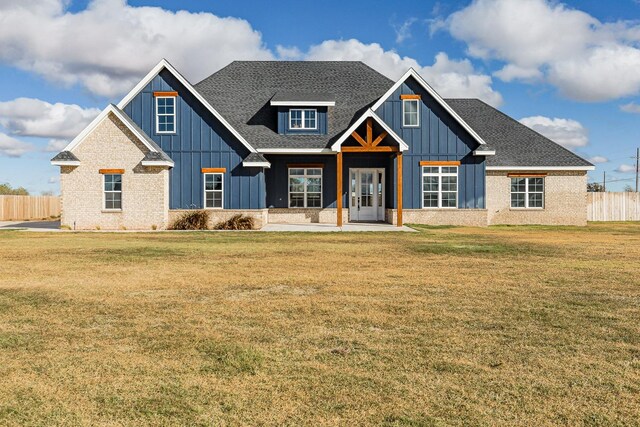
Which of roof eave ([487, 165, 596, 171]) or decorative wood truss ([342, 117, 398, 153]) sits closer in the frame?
decorative wood truss ([342, 117, 398, 153])

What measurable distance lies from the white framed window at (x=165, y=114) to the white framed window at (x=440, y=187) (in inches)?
513

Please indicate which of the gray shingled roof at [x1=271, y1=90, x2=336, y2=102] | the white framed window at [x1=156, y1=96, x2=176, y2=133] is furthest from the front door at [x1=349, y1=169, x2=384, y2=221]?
the white framed window at [x1=156, y1=96, x2=176, y2=133]

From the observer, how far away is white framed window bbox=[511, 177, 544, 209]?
98.3 feet

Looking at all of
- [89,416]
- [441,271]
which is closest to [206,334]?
[89,416]

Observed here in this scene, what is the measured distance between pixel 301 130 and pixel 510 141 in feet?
41.0

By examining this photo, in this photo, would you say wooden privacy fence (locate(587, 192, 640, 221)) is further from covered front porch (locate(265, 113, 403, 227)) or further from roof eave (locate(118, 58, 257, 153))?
roof eave (locate(118, 58, 257, 153))

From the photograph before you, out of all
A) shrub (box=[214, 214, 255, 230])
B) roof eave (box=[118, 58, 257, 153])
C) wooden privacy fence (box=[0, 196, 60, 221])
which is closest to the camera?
shrub (box=[214, 214, 255, 230])

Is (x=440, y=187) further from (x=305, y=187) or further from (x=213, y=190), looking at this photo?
(x=213, y=190)

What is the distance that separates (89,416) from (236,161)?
22648 millimetres

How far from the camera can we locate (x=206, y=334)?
6.16 m

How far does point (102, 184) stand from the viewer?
2470 cm

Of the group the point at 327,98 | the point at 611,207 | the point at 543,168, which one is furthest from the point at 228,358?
the point at 611,207

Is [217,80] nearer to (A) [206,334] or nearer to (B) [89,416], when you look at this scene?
(A) [206,334]

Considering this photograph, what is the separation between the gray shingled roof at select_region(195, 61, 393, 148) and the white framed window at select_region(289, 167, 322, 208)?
173 centimetres
